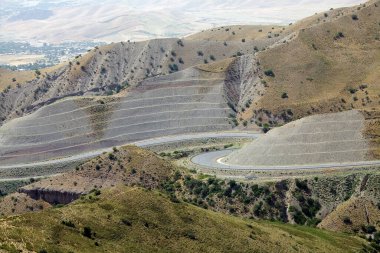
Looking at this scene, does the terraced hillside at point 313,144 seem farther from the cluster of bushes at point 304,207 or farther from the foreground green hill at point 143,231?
the foreground green hill at point 143,231

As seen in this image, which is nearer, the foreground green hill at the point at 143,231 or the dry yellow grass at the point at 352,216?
the foreground green hill at the point at 143,231

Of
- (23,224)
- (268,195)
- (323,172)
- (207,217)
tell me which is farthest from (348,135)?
(23,224)

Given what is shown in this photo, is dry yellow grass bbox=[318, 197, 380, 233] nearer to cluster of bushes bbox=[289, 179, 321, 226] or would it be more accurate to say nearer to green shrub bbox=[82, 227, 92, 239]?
cluster of bushes bbox=[289, 179, 321, 226]

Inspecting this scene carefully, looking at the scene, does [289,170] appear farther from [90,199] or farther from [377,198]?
[90,199]

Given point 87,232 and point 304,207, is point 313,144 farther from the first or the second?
point 87,232

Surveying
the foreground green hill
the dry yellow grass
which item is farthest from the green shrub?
the dry yellow grass

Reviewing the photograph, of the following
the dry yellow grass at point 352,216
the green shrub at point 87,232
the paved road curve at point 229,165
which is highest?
the green shrub at point 87,232

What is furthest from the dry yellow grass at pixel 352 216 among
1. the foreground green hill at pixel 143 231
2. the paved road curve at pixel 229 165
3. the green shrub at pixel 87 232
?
the green shrub at pixel 87 232
